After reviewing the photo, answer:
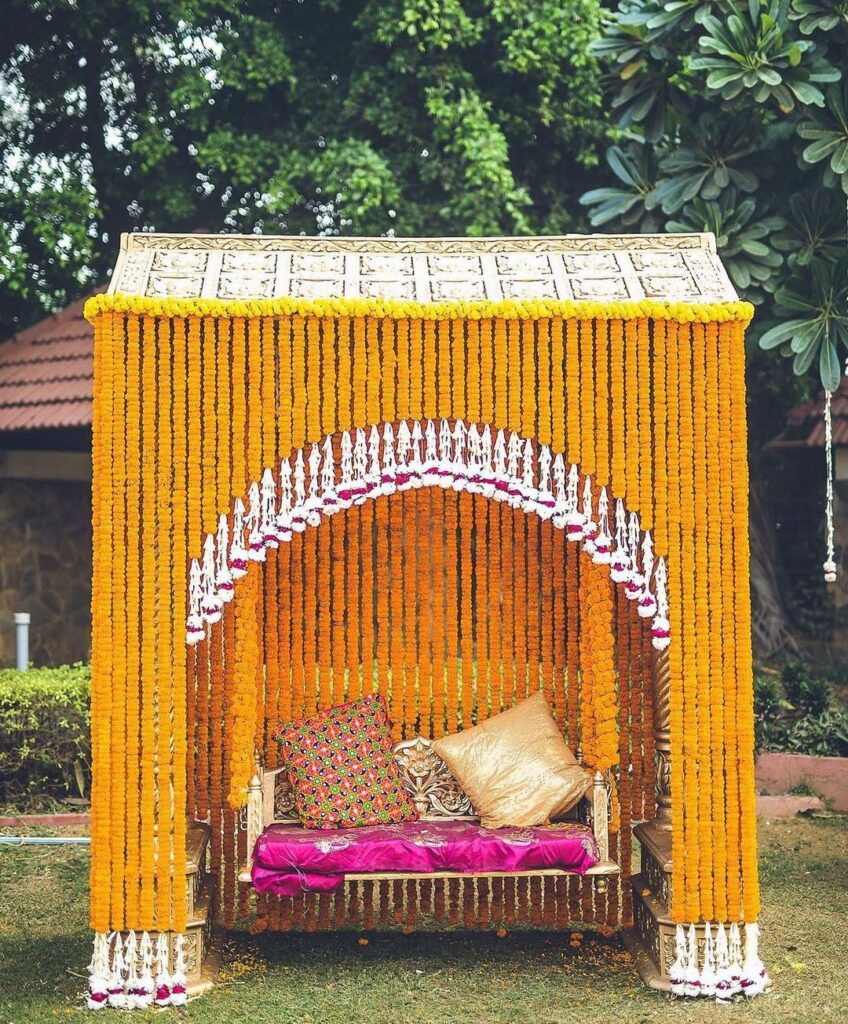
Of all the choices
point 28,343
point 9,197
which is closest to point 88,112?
point 9,197

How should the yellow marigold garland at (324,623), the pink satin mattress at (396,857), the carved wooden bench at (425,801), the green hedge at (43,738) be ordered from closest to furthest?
the pink satin mattress at (396,857) < the carved wooden bench at (425,801) < the yellow marigold garland at (324,623) < the green hedge at (43,738)

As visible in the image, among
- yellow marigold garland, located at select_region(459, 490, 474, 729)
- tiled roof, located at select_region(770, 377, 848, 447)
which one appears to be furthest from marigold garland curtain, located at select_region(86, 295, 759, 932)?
tiled roof, located at select_region(770, 377, 848, 447)

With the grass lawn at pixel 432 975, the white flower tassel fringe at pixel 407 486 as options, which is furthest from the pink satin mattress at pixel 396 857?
the white flower tassel fringe at pixel 407 486

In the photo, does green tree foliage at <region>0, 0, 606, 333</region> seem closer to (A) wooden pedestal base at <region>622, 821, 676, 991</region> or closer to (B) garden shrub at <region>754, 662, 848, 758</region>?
(B) garden shrub at <region>754, 662, 848, 758</region>

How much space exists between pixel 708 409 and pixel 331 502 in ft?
4.84

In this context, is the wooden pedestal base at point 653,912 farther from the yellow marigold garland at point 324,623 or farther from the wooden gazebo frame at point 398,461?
the yellow marigold garland at point 324,623

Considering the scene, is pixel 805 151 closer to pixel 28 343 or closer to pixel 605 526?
pixel 605 526

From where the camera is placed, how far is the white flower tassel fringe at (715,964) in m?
5.12

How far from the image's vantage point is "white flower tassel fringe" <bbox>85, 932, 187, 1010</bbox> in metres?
5.02

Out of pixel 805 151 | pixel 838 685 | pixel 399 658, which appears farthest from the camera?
pixel 838 685

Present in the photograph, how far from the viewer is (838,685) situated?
9.62 m

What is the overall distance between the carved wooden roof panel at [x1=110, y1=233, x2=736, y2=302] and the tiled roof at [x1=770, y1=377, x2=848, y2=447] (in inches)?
172

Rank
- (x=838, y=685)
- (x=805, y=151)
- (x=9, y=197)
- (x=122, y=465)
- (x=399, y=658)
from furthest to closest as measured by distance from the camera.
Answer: (x=9, y=197) < (x=838, y=685) < (x=805, y=151) < (x=399, y=658) < (x=122, y=465)

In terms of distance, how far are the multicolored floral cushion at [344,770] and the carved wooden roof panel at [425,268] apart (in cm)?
193
